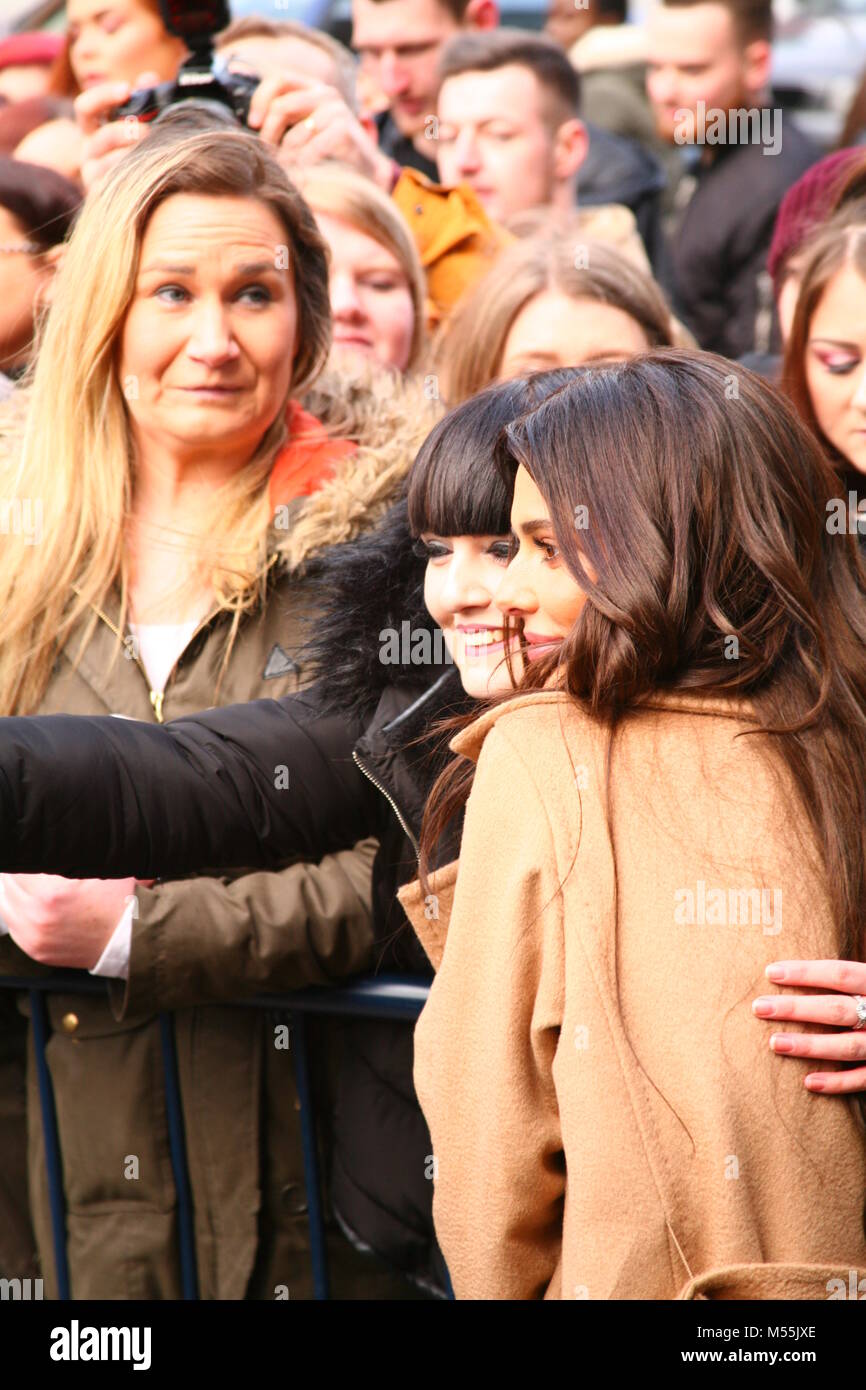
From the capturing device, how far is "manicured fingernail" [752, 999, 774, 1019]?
1.87 metres

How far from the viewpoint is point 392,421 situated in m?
3.31

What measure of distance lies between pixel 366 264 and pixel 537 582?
2.40 metres

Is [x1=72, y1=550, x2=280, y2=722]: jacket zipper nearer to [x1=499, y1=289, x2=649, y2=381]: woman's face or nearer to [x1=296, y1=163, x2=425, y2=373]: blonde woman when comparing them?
[x1=499, y1=289, x2=649, y2=381]: woman's face

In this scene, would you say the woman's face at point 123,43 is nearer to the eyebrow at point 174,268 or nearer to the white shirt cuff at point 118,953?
the eyebrow at point 174,268

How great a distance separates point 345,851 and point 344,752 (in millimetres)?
315

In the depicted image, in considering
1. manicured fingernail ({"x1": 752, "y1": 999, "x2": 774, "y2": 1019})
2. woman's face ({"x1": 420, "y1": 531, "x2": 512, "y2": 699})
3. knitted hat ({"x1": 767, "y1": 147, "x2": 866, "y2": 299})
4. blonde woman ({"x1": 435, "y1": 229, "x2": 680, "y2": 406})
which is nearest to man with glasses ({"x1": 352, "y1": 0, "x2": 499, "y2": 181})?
knitted hat ({"x1": 767, "y1": 147, "x2": 866, "y2": 299})

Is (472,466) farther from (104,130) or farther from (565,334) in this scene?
(104,130)

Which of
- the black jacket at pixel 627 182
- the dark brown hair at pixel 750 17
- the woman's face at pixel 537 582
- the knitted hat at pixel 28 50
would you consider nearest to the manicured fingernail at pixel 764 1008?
the woman's face at pixel 537 582

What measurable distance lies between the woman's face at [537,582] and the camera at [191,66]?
193cm

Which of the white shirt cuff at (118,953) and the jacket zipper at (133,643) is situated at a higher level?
the jacket zipper at (133,643)

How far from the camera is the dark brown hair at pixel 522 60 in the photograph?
5273 mm

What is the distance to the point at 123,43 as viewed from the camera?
16.7 feet

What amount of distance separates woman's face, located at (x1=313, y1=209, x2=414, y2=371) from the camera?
1.95 ft
